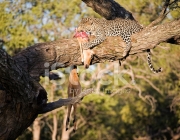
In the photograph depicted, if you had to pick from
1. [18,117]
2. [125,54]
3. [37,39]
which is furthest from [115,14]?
[37,39]

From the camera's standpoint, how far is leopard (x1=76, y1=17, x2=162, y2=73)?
524 cm

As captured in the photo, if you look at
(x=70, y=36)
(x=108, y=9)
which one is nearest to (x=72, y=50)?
(x=108, y=9)

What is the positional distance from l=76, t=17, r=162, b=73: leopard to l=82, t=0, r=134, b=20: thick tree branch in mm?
136

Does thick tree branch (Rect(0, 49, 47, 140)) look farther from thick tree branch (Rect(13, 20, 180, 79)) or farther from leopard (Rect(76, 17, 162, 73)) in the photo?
leopard (Rect(76, 17, 162, 73))

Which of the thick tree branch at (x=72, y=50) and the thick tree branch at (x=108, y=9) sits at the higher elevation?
the thick tree branch at (x=108, y=9)

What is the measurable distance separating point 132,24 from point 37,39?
9.49 metres

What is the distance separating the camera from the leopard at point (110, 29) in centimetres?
524

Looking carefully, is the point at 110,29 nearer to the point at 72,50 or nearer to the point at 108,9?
the point at 108,9

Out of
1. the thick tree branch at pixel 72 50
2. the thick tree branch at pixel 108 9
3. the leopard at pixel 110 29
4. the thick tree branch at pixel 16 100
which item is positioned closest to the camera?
the thick tree branch at pixel 16 100

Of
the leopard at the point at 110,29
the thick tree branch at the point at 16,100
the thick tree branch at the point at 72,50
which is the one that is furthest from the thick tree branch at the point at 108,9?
the thick tree branch at the point at 16,100

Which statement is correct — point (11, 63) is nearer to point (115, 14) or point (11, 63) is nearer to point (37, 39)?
point (115, 14)

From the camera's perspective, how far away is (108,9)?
582 cm

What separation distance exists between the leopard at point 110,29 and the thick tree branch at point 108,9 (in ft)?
0.45

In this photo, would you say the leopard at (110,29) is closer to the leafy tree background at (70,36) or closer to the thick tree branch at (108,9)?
the thick tree branch at (108,9)
